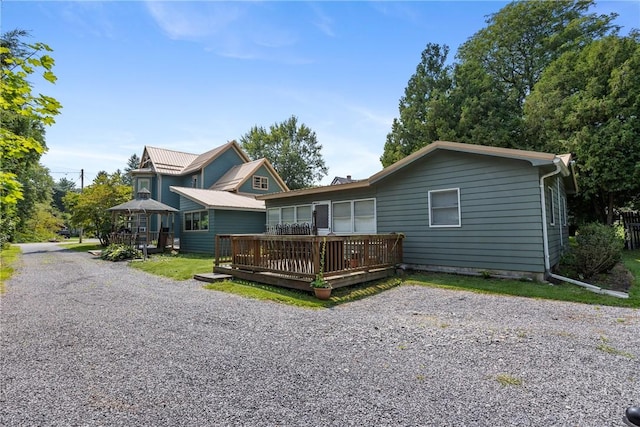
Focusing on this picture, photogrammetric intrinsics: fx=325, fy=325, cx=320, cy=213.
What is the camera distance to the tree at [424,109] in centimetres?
2070

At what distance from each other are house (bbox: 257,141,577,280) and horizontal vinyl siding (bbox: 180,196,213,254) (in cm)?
726

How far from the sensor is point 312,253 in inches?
264

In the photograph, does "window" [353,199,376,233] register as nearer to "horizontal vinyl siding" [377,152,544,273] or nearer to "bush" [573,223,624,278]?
"horizontal vinyl siding" [377,152,544,273]

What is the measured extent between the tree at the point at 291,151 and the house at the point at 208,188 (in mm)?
12909

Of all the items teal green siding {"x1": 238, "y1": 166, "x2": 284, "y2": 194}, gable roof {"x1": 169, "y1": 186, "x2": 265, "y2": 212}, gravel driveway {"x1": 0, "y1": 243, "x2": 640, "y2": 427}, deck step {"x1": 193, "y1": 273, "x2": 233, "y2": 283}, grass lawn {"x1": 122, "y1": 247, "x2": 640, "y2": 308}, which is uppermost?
teal green siding {"x1": 238, "y1": 166, "x2": 284, "y2": 194}

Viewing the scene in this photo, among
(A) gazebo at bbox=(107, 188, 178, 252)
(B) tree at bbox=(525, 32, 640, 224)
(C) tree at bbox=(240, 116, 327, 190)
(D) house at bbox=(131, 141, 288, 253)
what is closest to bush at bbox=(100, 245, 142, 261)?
(A) gazebo at bbox=(107, 188, 178, 252)

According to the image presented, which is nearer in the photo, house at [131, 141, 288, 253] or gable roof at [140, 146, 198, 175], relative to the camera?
house at [131, 141, 288, 253]

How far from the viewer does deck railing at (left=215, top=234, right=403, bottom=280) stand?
6859mm

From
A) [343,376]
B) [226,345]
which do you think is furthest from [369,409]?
[226,345]

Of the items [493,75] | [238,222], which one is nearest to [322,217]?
[238,222]

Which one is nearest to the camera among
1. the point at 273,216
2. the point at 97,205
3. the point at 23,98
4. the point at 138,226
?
the point at 23,98

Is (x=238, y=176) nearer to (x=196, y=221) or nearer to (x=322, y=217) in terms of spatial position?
(x=196, y=221)

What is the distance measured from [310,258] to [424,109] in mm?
19356

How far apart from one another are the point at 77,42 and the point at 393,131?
69.1 ft
